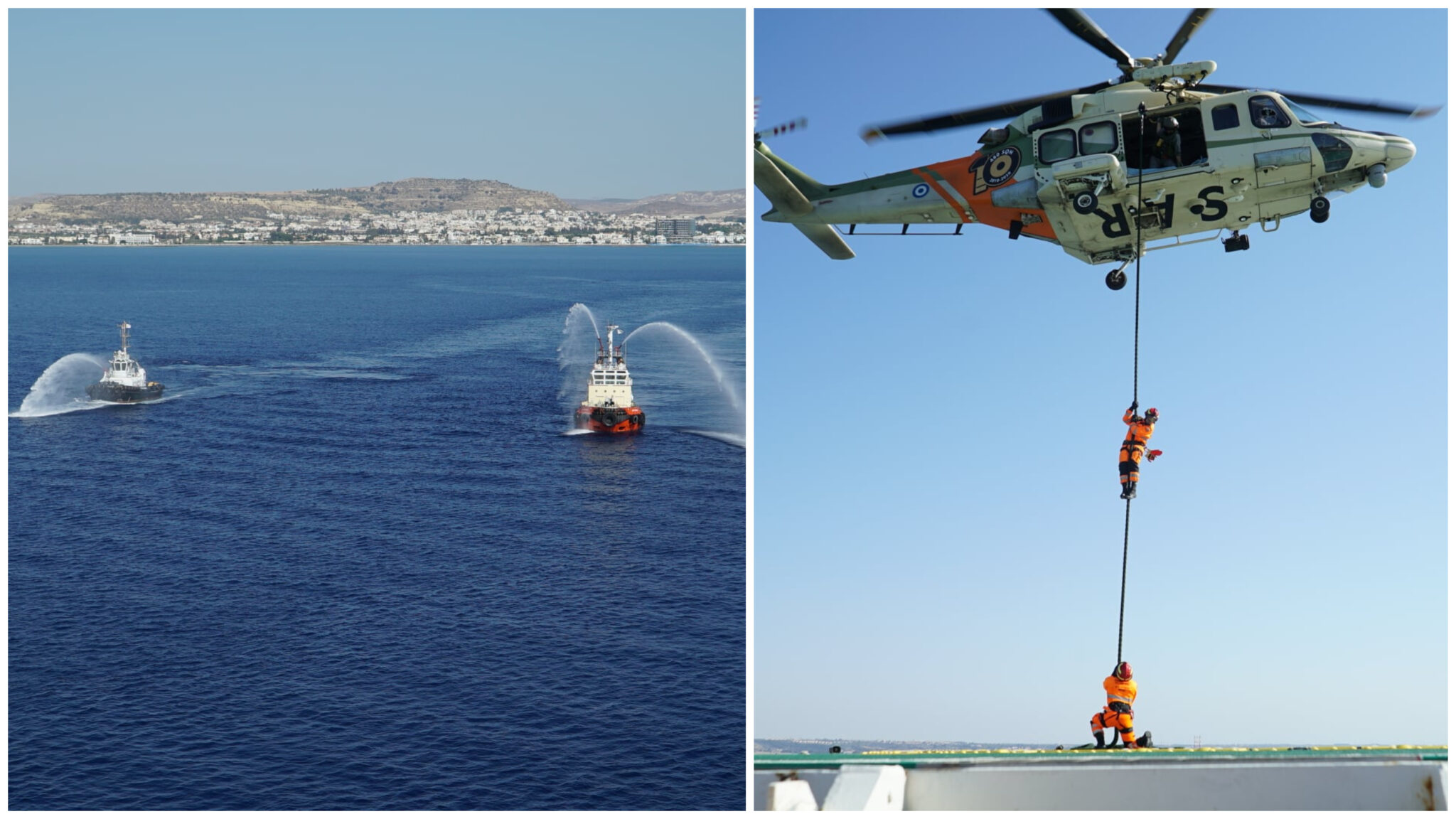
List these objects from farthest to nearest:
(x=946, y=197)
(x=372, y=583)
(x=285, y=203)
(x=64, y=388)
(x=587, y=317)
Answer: (x=285, y=203), (x=587, y=317), (x=64, y=388), (x=372, y=583), (x=946, y=197)

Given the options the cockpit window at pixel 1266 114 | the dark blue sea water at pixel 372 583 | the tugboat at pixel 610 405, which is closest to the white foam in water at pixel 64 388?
the dark blue sea water at pixel 372 583

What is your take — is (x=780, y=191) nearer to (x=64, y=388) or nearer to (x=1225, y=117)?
(x=1225, y=117)

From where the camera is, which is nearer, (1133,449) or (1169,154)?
(1133,449)

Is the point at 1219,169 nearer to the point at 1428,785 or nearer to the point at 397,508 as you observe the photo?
the point at 1428,785

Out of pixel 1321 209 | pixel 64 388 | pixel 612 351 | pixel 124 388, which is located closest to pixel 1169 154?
pixel 1321 209

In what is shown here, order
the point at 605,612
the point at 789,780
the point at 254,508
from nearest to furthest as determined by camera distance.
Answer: the point at 789,780 → the point at 605,612 → the point at 254,508

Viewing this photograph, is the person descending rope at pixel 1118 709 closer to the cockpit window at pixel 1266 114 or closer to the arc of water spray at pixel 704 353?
the cockpit window at pixel 1266 114

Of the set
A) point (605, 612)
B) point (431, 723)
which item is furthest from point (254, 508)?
point (431, 723)

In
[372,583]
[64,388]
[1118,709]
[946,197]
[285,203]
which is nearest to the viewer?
[1118,709]
